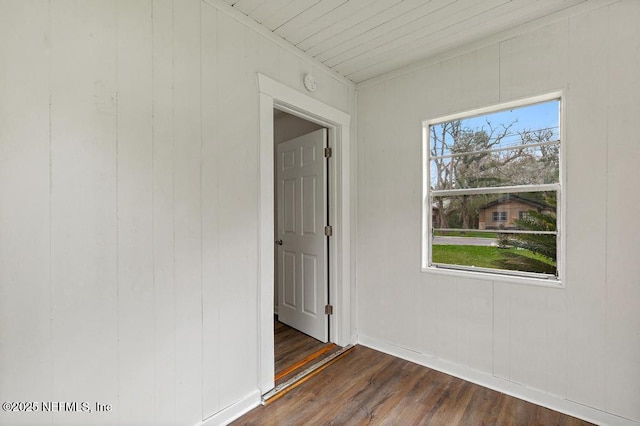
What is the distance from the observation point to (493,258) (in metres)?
2.22

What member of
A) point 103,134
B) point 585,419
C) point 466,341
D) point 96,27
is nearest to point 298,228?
point 466,341

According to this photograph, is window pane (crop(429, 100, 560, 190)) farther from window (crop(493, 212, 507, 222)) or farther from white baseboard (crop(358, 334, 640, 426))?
white baseboard (crop(358, 334, 640, 426))

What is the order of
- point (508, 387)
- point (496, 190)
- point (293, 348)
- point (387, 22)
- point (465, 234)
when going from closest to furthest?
point (387, 22) → point (508, 387) → point (496, 190) → point (465, 234) → point (293, 348)

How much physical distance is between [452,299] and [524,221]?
0.77 metres

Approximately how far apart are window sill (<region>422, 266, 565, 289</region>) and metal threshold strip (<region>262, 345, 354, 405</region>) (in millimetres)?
1072

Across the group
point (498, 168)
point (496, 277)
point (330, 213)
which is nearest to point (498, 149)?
point (498, 168)

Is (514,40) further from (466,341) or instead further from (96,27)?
(96,27)

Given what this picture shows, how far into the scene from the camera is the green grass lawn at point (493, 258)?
6.72 ft

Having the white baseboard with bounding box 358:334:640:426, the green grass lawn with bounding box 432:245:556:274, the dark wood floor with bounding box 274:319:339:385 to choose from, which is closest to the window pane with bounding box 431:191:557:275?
the green grass lawn with bounding box 432:245:556:274

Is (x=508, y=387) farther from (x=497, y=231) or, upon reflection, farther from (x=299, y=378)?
(x=299, y=378)

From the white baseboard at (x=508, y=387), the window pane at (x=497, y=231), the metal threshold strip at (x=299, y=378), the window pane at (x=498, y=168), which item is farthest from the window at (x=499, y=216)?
the metal threshold strip at (x=299, y=378)

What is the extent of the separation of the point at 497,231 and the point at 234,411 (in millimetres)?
2156

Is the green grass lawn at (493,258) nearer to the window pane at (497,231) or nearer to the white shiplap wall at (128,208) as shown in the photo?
the window pane at (497,231)

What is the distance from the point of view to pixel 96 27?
1328 millimetres
